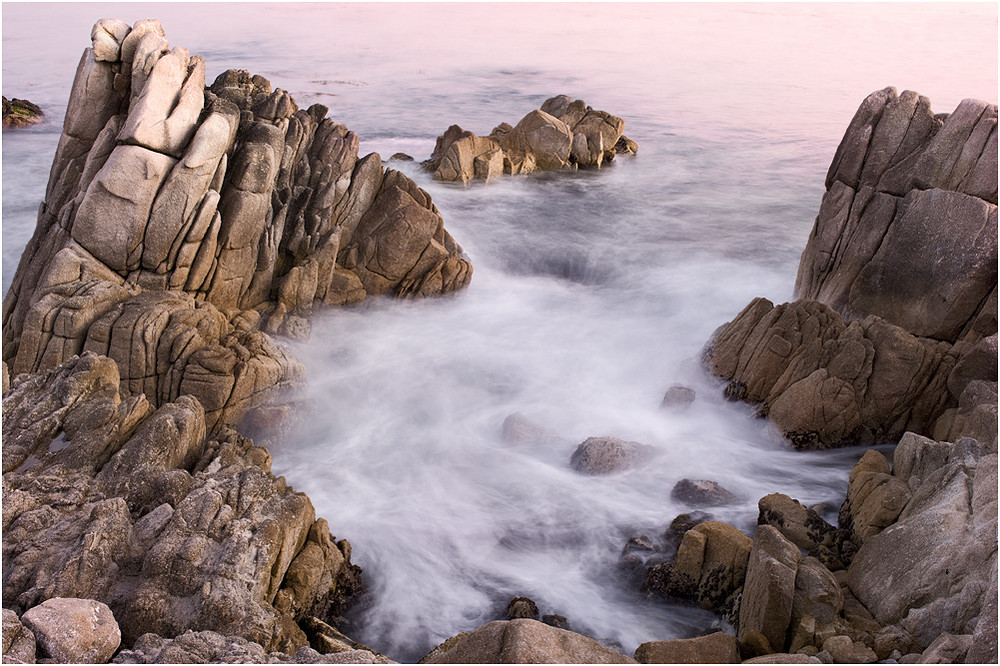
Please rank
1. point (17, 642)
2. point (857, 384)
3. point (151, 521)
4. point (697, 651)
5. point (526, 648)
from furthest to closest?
1. point (857, 384)
2. point (151, 521)
3. point (697, 651)
4. point (526, 648)
5. point (17, 642)

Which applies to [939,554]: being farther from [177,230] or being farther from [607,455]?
[177,230]

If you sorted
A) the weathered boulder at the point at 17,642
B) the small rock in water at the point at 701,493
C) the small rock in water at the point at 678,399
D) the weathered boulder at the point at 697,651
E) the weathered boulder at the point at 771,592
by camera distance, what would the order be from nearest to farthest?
the weathered boulder at the point at 17,642
the weathered boulder at the point at 697,651
the weathered boulder at the point at 771,592
the small rock in water at the point at 701,493
the small rock in water at the point at 678,399

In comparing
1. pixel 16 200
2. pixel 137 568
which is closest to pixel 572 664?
pixel 137 568

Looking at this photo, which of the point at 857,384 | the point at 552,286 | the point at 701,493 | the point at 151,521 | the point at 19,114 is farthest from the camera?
the point at 19,114

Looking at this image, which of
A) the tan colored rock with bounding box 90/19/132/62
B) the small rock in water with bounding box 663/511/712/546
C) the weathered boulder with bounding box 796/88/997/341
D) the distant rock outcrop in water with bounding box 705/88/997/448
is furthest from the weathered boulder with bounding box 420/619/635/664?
the tan colored rock with bounding box 90/19/132/62

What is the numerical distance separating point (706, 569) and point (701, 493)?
1.92m

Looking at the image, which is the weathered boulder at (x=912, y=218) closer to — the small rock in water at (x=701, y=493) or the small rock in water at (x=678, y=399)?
the small rock in water at (x=678, y=399)

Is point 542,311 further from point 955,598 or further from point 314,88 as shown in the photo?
point 314,88

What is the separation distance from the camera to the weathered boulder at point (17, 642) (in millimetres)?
5691

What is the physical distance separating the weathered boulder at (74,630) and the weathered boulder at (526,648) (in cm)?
260

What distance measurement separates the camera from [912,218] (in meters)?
13.4

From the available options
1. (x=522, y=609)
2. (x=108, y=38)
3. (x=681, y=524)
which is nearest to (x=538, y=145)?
(x=108, y=38)

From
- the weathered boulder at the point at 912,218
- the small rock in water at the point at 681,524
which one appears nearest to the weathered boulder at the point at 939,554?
the small rock in water at the point at 681,524

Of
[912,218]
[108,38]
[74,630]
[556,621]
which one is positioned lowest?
[556,621]
